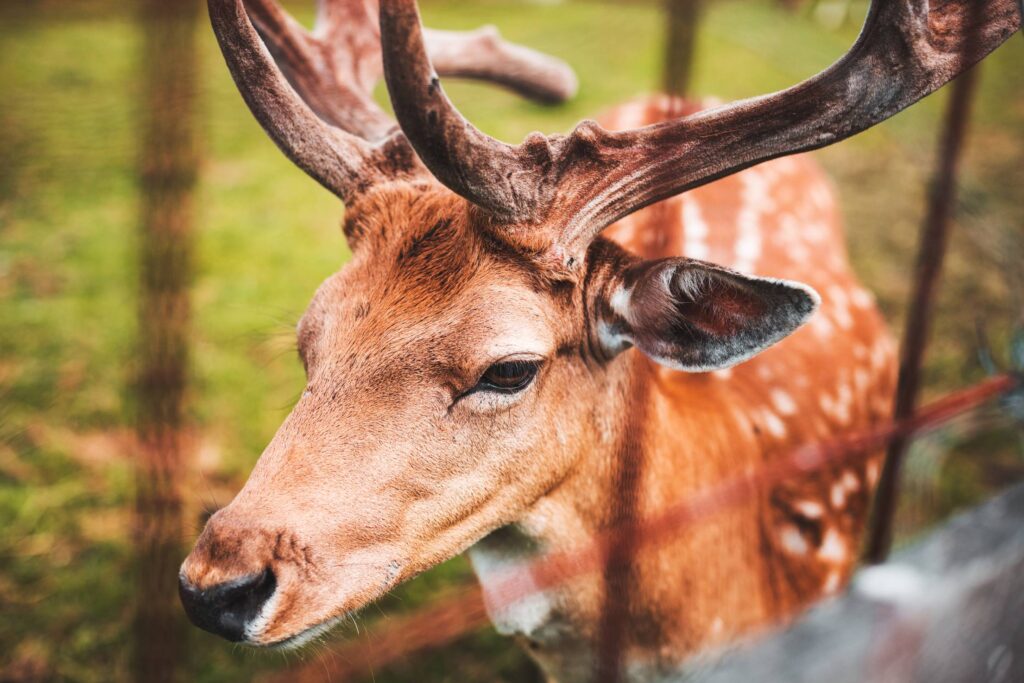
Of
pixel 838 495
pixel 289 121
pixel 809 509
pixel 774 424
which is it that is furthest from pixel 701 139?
pixel 838 495

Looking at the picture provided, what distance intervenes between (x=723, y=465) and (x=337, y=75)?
1274 mm

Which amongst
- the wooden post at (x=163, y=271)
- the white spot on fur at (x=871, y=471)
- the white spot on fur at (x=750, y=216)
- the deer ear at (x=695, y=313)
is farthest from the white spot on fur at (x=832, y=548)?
the wooden post at (x=163, y=271)

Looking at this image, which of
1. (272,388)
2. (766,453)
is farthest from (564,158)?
(272,388)

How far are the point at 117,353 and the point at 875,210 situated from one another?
15.6 feet

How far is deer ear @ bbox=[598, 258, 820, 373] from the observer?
150 centimetres

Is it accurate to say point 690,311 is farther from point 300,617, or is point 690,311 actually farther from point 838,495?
point 838,495

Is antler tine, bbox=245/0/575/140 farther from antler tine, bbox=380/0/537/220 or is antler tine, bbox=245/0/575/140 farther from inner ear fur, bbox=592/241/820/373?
inner ear fur, bbox=592/241/820/373

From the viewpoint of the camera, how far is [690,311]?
5.29 feet

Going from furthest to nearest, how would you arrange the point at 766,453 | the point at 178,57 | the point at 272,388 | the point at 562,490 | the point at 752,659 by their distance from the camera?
the point at 272,388
the point at 766,453
the point at 562,490
the point at 752,659
the point at 178,57

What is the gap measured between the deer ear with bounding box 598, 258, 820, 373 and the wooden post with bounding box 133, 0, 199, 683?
82 centimetres

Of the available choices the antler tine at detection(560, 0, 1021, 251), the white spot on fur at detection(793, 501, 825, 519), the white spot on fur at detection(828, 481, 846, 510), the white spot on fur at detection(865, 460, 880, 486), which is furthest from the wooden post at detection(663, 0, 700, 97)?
the white spot on fur at detection(865, 460, 880, 486)

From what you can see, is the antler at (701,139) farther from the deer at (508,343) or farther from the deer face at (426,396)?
the deer face at (426,396)

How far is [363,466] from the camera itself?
1387mm

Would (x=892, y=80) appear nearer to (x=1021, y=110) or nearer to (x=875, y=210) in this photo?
(x=875, y=210)
